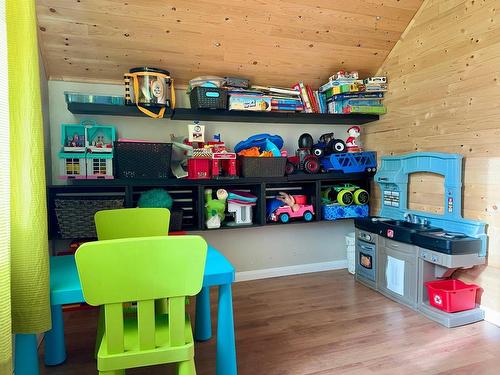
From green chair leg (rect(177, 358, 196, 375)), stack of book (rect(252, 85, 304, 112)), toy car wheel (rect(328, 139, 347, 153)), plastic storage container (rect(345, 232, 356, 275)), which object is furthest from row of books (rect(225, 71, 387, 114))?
green chair leg (rect(177, 358, 196, 375))

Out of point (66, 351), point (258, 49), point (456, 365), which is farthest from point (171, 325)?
point (258, 49)

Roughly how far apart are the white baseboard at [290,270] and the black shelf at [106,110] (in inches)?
60.6

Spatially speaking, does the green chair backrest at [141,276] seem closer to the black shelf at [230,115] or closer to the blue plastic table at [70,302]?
the blue plastic table at [70,302]

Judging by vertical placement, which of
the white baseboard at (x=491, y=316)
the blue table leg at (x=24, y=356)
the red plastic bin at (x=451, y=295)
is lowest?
the white baseboard at (x=491, y=316)

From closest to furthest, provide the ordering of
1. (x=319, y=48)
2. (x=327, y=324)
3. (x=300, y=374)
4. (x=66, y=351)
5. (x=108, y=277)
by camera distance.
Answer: (x=108, y=277) → (x=300, y=374) → (x=66, y=351) → (x=327, y=324) → (x=319, y=48)

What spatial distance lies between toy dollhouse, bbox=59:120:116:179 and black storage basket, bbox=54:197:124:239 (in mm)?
183

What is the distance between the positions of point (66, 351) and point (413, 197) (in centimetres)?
266

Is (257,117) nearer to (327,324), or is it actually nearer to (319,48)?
(319,48)

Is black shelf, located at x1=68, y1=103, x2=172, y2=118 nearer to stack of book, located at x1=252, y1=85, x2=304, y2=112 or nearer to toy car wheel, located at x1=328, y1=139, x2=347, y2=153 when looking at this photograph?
stack of book, located at x1=252, y1=85, x2=304, y2=112

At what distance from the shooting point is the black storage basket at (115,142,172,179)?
2.49 metres

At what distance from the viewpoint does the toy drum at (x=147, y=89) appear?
246 cm

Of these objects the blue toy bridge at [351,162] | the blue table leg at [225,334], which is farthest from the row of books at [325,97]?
the blue table leg at [225,334]

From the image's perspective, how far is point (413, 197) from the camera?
2840mm

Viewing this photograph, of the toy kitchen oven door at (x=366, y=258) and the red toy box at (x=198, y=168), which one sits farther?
the toy kitchen oven door at (x=366, y=258)
